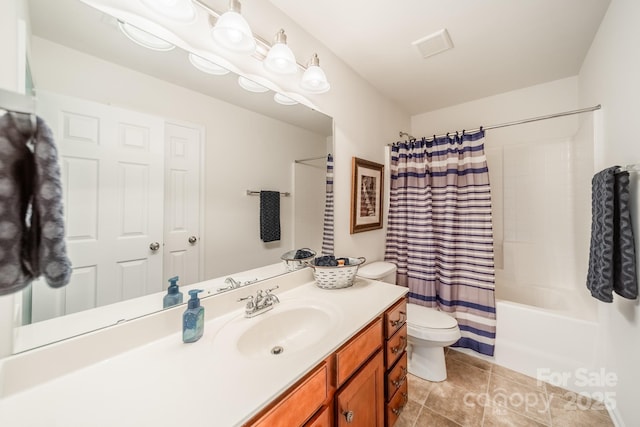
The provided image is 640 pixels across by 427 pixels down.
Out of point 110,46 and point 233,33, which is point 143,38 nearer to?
point 110,46

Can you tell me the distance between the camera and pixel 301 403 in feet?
2.36

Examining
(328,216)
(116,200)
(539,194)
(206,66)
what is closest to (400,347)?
(328,216)

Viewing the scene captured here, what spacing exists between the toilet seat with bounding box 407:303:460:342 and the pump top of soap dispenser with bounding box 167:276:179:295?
1.46 meters

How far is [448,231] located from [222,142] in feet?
5.96

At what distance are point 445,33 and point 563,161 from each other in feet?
5.35

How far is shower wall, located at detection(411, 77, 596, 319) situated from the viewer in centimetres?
203

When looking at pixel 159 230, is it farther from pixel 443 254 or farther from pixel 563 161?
pixel 563 161

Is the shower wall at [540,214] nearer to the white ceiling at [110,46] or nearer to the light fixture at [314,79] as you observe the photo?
the light fixture at [314,79]

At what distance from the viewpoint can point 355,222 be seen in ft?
6.23

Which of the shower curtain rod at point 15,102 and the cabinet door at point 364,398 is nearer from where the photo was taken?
the shower curtain rod at point 15,102

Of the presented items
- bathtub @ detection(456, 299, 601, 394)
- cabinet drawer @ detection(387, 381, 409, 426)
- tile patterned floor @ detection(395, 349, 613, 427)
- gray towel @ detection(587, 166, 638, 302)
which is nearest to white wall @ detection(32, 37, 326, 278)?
cabinet drawer @ detection(387, 381, 409, 426)

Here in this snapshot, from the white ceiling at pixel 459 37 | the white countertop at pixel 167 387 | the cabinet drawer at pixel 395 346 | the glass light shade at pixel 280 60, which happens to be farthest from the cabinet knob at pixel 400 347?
the white ceiling at pixel 459 37

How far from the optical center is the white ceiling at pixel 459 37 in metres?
1.35

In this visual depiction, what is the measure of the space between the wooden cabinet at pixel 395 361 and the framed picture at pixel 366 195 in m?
0.73
